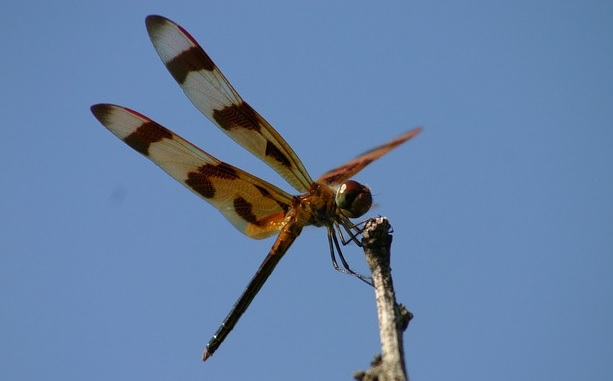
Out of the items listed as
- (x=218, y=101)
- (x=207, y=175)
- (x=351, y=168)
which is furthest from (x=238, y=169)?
(x=351, y=168)

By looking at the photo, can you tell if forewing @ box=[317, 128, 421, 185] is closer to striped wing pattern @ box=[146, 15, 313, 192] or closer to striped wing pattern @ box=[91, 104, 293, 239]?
striped wing pattern @ box=[146, 15, 313, 192]

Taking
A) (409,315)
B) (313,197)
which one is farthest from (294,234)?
(409,315)

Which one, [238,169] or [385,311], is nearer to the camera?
[385,311]

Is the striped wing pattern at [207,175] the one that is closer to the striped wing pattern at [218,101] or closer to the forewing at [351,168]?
the striped wing pattern at [218,101]

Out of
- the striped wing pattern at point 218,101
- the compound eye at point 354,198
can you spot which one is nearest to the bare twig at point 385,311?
the compound eye at point 354,198

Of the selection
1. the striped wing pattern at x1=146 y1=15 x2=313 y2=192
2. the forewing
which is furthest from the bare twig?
the striped wing pattern at x1=146 y1=15 x2=313 y2=192

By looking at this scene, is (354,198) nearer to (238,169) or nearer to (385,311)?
(238,169)
